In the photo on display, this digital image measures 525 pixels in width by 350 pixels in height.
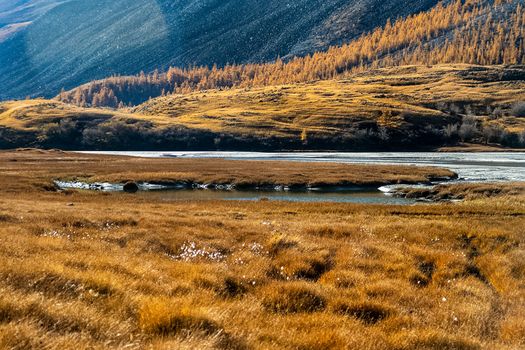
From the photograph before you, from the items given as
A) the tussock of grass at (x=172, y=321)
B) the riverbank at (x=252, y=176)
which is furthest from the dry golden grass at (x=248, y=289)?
the riverbank at (x=252, y=176)

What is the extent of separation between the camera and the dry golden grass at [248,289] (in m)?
7.62

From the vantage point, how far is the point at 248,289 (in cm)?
1209

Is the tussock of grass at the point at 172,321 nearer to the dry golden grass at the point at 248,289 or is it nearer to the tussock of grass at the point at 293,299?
the dry golden grass at the point at 248,289

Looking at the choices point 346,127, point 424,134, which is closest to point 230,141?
point 346,127

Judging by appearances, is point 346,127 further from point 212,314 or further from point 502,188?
point 212,314

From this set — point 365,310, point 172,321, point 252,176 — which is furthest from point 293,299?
point 252,176

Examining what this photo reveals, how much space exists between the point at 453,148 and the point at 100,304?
17258 centimetres

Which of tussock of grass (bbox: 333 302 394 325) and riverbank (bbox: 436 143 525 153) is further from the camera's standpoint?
riverbank (bbox: 436 143 525 153)

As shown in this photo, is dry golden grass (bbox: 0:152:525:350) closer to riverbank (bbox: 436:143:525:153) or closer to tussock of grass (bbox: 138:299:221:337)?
tussock of grass (bbox: 138:299:221:337)

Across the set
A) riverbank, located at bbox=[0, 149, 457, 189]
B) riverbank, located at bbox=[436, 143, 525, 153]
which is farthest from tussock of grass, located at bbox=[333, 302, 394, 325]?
riverbank, located at bbox=[436, 143, 525, 153]

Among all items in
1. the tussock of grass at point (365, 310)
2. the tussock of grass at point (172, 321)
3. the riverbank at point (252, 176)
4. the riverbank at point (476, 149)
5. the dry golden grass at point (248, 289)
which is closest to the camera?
the dry golden grass at point (248, 289)

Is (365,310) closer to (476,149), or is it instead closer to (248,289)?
(248,289)

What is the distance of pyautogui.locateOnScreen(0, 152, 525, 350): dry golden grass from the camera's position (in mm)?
7617

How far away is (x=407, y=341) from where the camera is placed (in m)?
9.05
